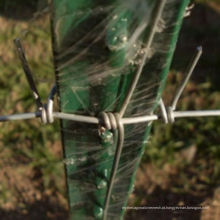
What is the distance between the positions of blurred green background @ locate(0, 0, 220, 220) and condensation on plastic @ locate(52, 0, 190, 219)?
64cm

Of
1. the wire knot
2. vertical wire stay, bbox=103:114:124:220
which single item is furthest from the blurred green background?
the wire knot

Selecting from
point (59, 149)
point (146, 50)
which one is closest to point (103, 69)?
point (146, 50)

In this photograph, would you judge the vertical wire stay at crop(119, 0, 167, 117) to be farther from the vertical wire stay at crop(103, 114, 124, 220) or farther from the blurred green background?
the blurred green background

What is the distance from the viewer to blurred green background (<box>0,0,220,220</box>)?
4.69 feet

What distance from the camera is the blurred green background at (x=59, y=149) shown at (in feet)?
4.69

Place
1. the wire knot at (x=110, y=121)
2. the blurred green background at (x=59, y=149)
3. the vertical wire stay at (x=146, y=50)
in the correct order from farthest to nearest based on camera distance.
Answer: the blurred green background at (x=59, y=149), the wire knot at (x=110, y=121), the vertical wire stay at (x=146, y=50)

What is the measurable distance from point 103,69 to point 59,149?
112cm

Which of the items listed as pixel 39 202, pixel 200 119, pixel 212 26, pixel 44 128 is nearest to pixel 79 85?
pixel 39 202

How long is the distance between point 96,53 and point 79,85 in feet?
0.23

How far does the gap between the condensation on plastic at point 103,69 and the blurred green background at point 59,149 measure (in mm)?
639

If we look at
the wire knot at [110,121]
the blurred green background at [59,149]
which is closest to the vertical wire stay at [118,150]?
the wire knot at [110,121]

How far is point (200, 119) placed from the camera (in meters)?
1.71

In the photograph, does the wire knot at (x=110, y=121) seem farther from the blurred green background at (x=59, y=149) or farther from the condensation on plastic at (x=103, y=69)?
the blurred green background at (x=59, y=149)

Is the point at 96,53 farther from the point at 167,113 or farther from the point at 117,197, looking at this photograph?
the point at 117,197
